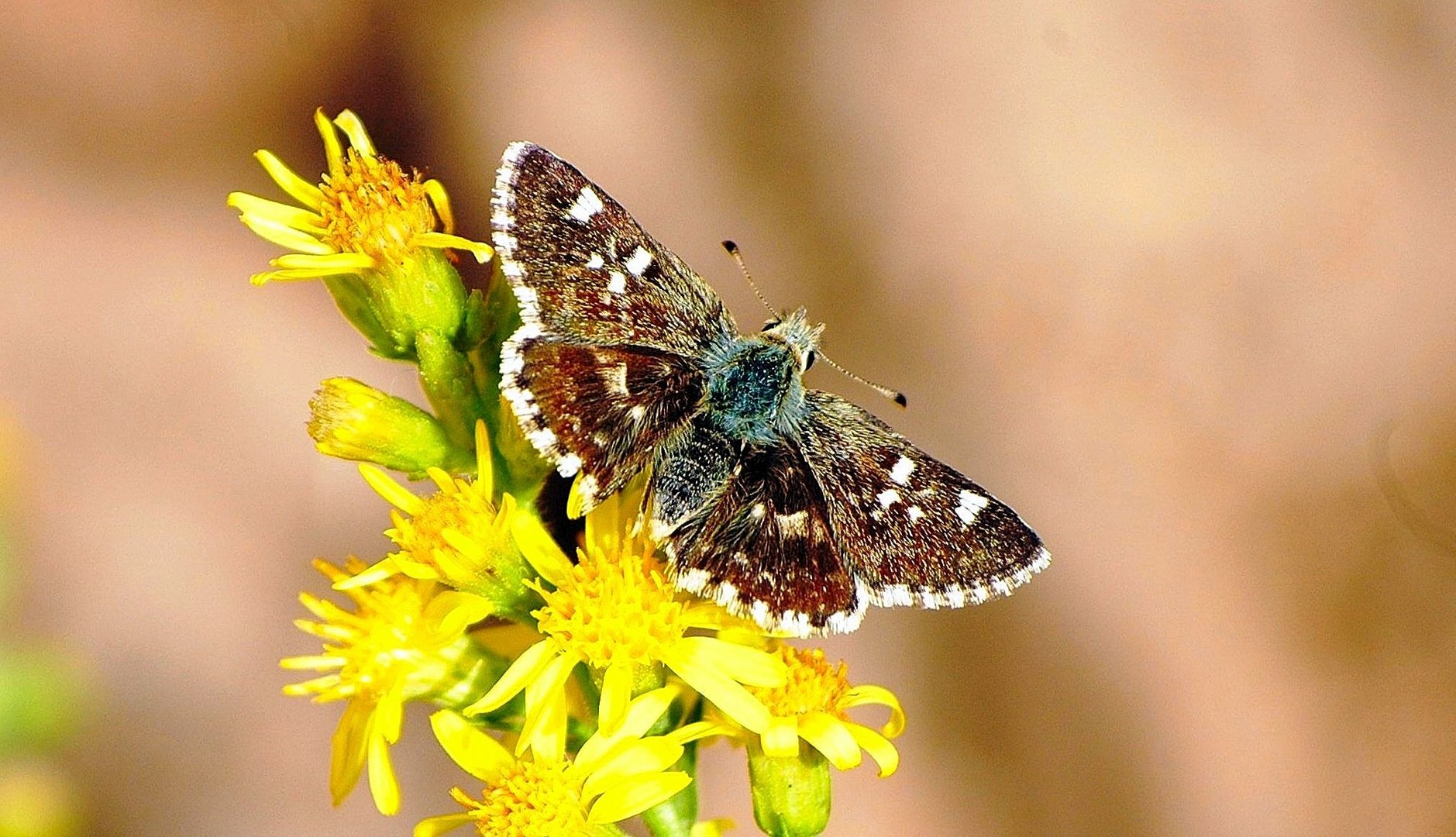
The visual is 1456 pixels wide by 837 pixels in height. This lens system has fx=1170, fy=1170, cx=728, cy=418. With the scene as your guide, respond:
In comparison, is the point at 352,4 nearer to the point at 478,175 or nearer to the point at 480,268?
the point at 478,175

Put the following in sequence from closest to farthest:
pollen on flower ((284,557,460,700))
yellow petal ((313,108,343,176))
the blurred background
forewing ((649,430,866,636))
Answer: forewing ((649,430,866,636))
pollen on flower ((284,557,460,700))
yellow petal ((313,108,343,176))
the blurred background

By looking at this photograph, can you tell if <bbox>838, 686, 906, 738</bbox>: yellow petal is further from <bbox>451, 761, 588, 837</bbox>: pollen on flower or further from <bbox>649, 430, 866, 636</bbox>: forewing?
<bbox>451, 761, 588, 837</bbox>: pollen on flower

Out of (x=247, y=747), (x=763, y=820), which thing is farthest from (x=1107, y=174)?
(x=247, y=747)

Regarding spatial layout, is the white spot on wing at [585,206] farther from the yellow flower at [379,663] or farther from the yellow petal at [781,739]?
the yellow petal at [781,739]

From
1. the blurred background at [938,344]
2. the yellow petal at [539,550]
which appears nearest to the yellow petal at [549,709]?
the yellow petal at [539,550]

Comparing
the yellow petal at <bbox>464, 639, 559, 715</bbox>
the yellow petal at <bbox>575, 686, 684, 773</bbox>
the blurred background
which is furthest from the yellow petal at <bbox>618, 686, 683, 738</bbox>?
the blurred background

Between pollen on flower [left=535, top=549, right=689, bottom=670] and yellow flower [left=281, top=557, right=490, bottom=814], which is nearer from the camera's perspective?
pollen on flower [left=535, top=549, right=689, bottom=670]
